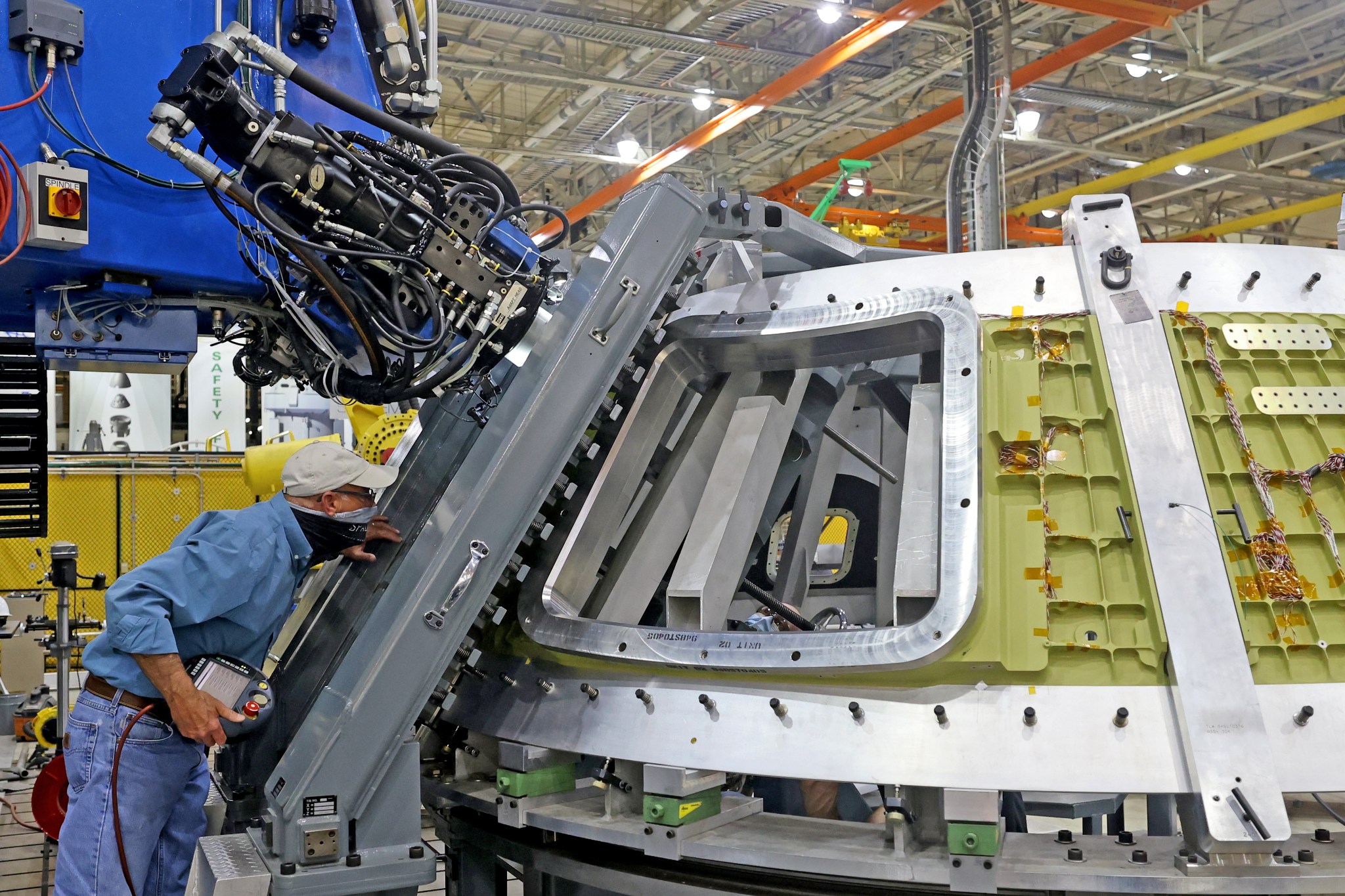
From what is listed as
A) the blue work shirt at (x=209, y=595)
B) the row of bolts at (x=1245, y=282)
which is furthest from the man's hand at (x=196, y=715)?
the row of bolts at (x=1245, y=282)

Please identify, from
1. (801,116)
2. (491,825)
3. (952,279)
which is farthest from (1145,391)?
(801,116)

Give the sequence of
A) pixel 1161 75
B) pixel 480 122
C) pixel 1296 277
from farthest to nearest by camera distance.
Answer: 1. pixel 480 122
2. pixel 1161 75
3. pixel 1296 277

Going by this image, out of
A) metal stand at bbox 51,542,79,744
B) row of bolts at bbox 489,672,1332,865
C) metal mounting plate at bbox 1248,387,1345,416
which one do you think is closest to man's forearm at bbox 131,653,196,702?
row of bolts at bbox 489,672,1332,865

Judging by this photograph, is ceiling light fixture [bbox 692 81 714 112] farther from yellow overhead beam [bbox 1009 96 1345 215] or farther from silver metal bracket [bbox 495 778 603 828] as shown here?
silver metal bracket [bbox 495 778 603 828]

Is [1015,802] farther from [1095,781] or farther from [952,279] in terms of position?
[952,279]

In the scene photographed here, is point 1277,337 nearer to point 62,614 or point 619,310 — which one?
point 619,310

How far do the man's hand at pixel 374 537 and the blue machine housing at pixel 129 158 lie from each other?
0.90 meters

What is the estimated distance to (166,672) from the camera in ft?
10.4

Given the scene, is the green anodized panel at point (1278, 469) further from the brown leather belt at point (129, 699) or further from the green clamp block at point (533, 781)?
the brown leather belt at point (129, 699)

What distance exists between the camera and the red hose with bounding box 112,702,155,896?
326 cm

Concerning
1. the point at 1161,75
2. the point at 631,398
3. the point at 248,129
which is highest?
the point at 1161,75

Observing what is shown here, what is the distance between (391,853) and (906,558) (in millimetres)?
1591

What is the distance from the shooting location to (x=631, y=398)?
3801 millimetres

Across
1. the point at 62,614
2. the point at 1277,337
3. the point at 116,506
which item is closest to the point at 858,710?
the point at 1277,337
